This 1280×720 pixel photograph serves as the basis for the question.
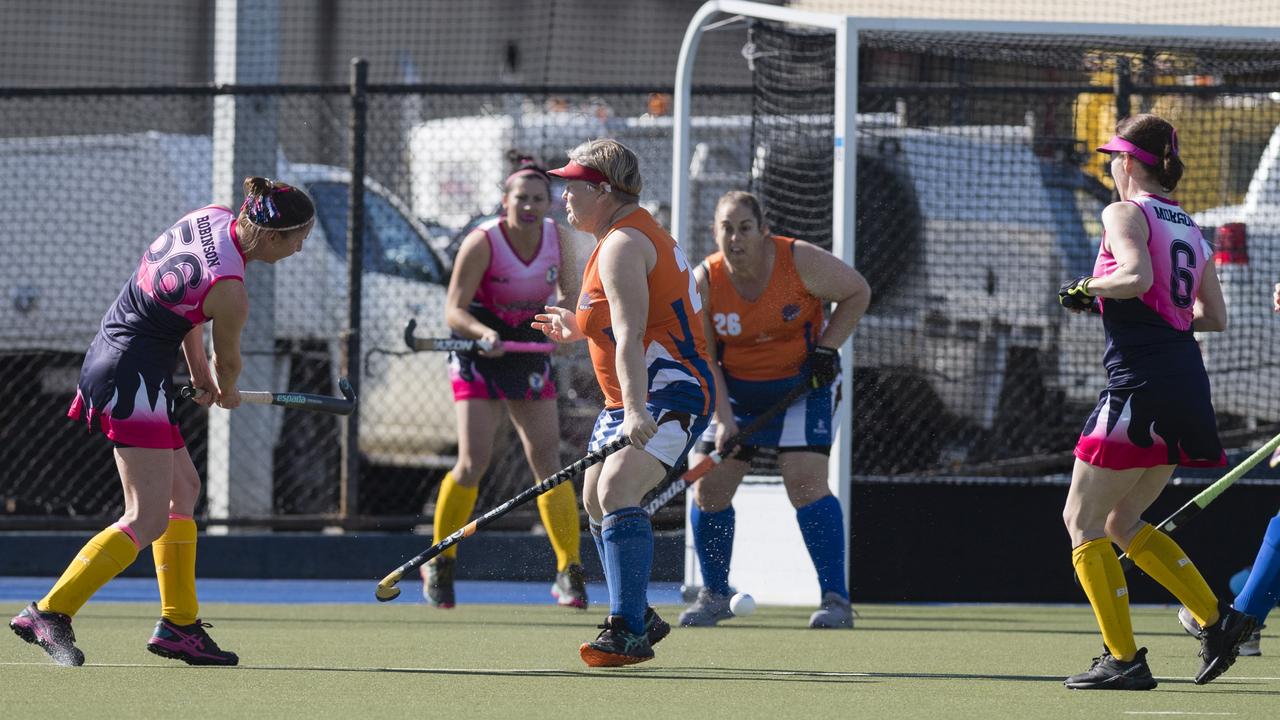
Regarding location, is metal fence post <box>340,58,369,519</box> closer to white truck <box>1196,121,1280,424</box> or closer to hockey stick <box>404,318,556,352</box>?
hockey stick <box>404,318,556,352</box>

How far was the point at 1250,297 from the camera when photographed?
31.8 feet

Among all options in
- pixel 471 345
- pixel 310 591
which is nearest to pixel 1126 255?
pixel 471 345

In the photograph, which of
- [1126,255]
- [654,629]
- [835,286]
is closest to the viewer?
[1126,255]

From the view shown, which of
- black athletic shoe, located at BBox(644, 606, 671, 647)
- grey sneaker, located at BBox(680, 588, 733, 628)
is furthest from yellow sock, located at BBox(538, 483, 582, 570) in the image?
black athletic shoe, located at BBox(644, 606, 671, 647)

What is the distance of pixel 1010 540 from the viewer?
323 inches

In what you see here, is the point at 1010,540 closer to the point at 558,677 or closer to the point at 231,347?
the point at 558,677

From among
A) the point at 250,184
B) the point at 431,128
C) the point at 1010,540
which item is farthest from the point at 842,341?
the point at 431,128

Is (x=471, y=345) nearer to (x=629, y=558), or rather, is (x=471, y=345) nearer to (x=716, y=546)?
(x=716, y=546)

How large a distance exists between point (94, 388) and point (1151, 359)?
3018mm

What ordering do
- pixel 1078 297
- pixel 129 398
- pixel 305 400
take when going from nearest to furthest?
pixel 1078 297, pixel 129 398, pixel 305 400

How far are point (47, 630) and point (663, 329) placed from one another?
1981 mm

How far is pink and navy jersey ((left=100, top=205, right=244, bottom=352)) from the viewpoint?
17.4ft

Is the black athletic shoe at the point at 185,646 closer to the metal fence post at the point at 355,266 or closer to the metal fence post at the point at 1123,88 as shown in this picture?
the metal fence post at the point at 355,266

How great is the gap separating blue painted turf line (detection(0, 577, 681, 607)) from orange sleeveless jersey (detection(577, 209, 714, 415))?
2.47m
